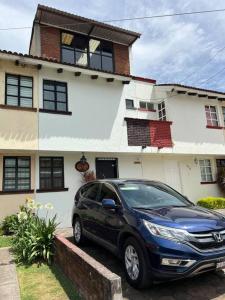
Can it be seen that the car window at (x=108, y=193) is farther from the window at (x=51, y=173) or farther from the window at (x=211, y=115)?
the window at (x=211, y=115)

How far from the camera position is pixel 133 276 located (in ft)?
15.7

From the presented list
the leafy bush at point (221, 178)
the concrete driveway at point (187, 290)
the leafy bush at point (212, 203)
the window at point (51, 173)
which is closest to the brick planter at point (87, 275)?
the concrete driveway at point (187, 290)

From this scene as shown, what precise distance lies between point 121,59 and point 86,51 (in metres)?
2.14

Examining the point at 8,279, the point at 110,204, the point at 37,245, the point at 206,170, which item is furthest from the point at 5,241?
the point at 206,170

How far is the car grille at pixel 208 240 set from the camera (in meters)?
4.38

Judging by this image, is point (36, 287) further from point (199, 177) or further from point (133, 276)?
point (199, 177)

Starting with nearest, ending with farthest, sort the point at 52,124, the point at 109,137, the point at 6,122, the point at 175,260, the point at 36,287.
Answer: the point at 175,260
the point at 36,287
the point at 6,122
the point at 52,124
the point at 109,137

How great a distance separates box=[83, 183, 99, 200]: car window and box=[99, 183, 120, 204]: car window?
0.34m

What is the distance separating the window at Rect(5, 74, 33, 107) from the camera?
11484 mm

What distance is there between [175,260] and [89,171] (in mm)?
9090

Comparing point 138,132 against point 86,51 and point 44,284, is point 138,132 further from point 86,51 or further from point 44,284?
point 44,284

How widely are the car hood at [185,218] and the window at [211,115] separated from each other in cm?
1234

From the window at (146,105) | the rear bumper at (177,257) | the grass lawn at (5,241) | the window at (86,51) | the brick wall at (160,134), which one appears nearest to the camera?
the rear bumper at (177,257)

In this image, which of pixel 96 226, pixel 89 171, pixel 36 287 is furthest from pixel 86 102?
pixel 36 287
